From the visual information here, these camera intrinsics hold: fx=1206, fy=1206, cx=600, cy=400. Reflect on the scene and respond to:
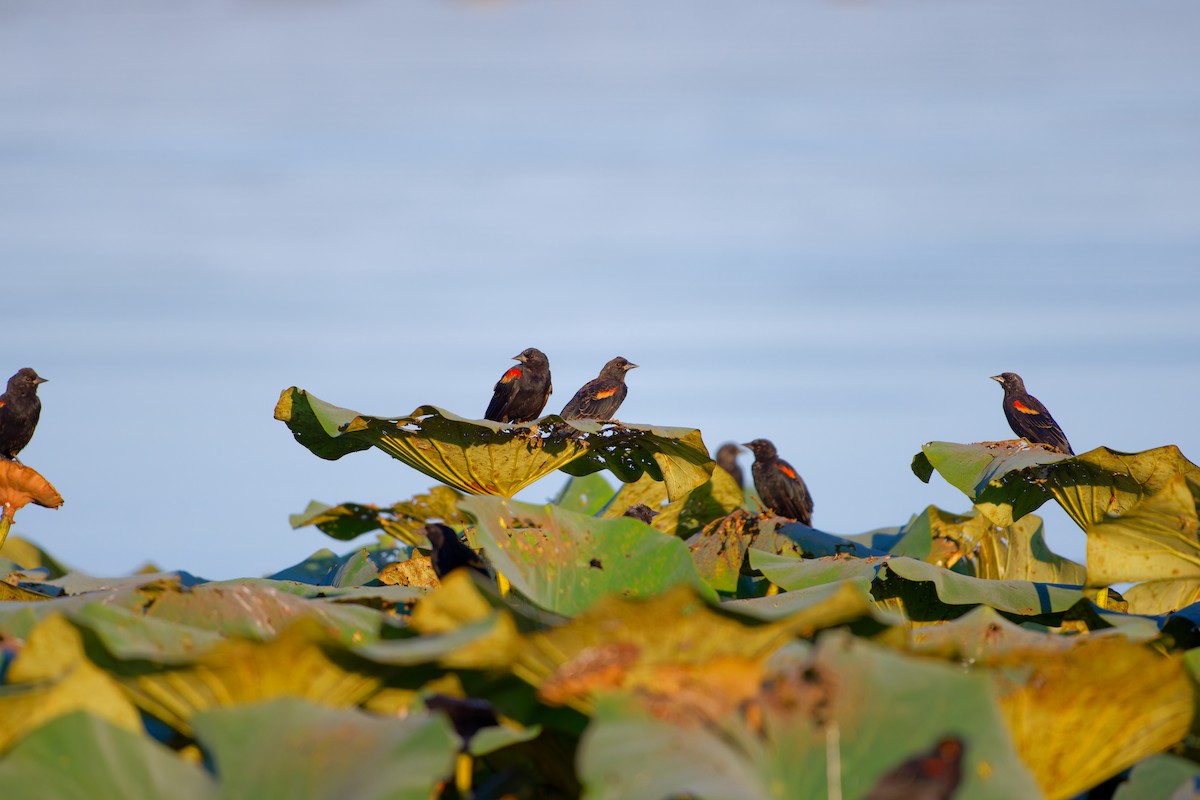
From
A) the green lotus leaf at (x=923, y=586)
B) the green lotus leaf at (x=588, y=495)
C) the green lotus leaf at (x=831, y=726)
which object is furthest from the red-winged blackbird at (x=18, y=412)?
the green lotus leaf at (x=831, y=726)

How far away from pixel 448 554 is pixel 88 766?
2.64 m

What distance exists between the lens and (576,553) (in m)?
3.90

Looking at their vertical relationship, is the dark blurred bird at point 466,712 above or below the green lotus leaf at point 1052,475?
below

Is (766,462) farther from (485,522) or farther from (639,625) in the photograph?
(639,625)

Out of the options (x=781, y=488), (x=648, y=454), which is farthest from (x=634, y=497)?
(x=781, y=488)

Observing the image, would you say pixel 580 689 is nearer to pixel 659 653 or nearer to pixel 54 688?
pixel 659 653

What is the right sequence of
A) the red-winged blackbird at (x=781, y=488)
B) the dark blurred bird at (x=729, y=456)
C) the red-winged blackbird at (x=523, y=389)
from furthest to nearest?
the dark blurred bird at (x=729, y=456) → the red-winged blackbird at (x=781, y=488) → the red-winged blackbird at (x=523, y=389)

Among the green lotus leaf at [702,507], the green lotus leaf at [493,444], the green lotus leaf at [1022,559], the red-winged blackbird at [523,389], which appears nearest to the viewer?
the green lotus leaf at [493,444]

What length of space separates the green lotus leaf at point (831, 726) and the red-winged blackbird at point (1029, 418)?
5493 mm

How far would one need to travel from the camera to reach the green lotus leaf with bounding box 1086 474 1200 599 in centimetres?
355

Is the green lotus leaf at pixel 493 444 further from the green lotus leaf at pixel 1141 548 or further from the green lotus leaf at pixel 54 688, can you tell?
the green lotus leaf at pixel 54 688

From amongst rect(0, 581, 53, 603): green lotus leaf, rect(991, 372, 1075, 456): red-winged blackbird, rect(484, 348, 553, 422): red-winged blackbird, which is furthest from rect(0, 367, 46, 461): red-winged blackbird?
rect(991, 372, 1075, 456): red-winged blackbird

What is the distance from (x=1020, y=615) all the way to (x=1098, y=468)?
3.16ft

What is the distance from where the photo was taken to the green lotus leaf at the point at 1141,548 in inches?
140
